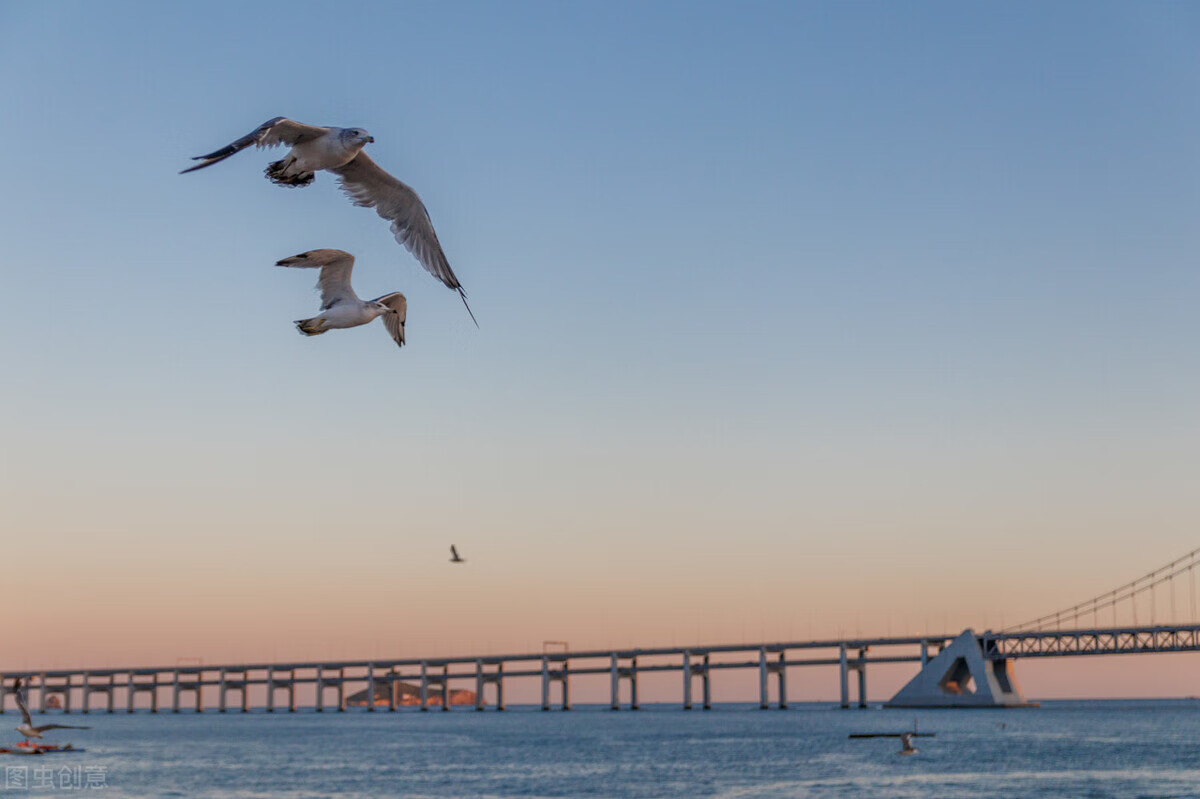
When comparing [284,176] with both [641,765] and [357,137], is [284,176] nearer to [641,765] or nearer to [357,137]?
[357,137]

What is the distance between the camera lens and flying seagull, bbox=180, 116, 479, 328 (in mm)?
11555

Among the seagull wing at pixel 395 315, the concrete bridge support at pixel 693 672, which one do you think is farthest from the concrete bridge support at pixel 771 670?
the seagull wing at pixel 395 315

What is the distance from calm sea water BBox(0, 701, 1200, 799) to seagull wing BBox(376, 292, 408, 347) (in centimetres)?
4601

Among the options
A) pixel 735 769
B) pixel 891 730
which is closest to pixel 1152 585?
pixel 891 730

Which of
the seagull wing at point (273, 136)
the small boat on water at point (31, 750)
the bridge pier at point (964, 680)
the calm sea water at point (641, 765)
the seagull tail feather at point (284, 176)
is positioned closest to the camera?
the seagull wing at point (273, 136)

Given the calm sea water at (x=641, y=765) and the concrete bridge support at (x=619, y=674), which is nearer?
the calm sea water at (x=641, y=765)

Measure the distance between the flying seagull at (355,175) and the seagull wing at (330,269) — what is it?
559 millimetres

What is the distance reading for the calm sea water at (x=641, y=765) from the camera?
59.1 metres

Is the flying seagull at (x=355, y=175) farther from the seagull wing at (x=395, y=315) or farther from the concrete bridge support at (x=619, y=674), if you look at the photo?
the concrete bridge support at (x=619, y=674)

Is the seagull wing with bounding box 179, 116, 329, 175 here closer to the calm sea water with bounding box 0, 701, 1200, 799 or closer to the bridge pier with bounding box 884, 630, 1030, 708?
the calm sea water with bounding box 0, 701, 1200, 799

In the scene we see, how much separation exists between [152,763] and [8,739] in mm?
40339

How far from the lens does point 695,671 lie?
156750 millimetres

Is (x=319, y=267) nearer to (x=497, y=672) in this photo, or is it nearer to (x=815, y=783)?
(x=815, y=783)

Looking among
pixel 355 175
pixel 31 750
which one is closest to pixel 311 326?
pixel 355 175
